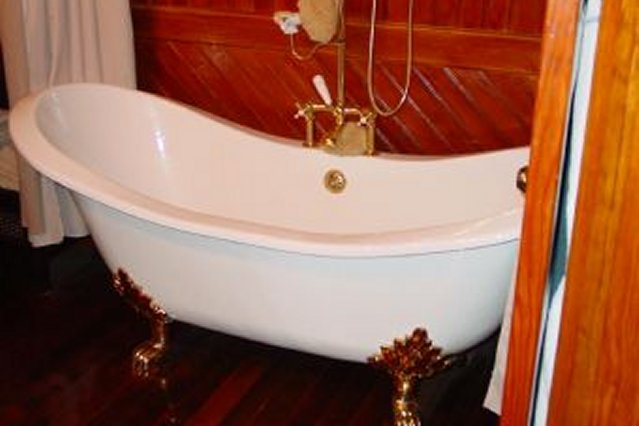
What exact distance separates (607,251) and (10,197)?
7.44 ft

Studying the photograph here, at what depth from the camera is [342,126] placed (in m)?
2.21

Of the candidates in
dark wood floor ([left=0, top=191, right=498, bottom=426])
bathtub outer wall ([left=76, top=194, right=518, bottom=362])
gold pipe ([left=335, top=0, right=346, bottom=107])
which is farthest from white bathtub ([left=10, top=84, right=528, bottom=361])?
dark wood floor ([left=0, top=191, right=498, bottom=426])

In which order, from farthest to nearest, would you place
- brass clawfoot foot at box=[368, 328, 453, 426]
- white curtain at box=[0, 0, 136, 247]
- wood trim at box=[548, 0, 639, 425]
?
white curtain at box=[0, 0, 136, 247] → brass clawfoot foot at box=[368, 328, 453, 426] → wood trim at box=[548, 0, 639, 425]

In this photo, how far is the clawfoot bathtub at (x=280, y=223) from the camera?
5.10 ft

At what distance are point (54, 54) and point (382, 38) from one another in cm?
105

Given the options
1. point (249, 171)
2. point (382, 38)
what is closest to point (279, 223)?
point (249, 171)

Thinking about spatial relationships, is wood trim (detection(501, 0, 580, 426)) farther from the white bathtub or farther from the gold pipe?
the gold pipe

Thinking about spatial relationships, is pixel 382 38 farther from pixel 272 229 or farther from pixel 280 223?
pixel 272 229

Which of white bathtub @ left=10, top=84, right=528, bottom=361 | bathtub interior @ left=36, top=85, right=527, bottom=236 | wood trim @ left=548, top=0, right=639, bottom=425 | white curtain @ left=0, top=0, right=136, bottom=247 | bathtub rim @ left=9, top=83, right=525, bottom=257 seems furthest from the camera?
white curtain @ left=0, top=0, right=136, bottom=247

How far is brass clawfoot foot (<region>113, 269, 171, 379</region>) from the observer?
6.45 ft

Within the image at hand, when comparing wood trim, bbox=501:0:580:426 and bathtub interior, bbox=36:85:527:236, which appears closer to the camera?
wood trim, bbox=501:0:580:426

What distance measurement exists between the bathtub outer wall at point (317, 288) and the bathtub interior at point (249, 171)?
0.96ft

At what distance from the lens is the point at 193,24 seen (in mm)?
2582

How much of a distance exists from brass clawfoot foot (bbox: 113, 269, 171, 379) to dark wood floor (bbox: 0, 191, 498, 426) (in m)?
0.08
